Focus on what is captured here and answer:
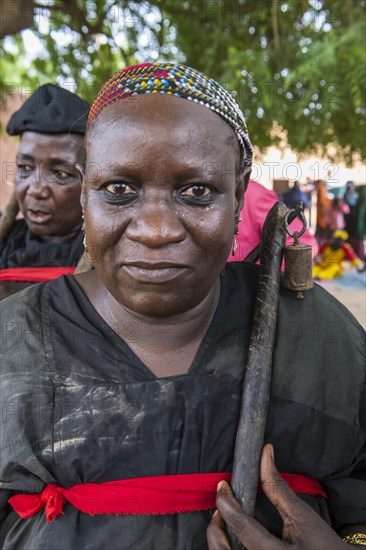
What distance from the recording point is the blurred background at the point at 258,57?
9.27ft

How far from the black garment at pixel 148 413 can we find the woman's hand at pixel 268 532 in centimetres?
7

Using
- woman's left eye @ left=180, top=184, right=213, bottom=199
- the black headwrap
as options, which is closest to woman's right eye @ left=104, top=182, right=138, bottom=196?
woman's left eye @ left=180, top=184, right=213, bottom=199

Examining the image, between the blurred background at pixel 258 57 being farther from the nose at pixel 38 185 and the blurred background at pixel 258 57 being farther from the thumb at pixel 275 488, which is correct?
the thumb at pixel 275 488

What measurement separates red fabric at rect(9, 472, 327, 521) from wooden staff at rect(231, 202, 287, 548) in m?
0.08

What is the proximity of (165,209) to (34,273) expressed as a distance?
1271 millimetres

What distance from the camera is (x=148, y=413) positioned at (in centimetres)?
127

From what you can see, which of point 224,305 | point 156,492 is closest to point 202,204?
point 224,305

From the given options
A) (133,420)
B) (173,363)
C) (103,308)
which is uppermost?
(103,308)

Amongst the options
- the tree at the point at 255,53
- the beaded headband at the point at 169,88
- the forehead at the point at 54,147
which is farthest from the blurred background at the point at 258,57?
the beaded headband at the point at 169,88

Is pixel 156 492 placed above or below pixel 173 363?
below

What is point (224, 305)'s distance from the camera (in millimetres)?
1442

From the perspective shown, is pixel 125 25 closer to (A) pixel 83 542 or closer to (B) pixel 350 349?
(B) pixel 350 349

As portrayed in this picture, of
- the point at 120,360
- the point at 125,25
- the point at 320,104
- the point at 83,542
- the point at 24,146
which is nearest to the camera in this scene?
the point at 83,542

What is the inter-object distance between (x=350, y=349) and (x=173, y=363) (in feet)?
1.50
